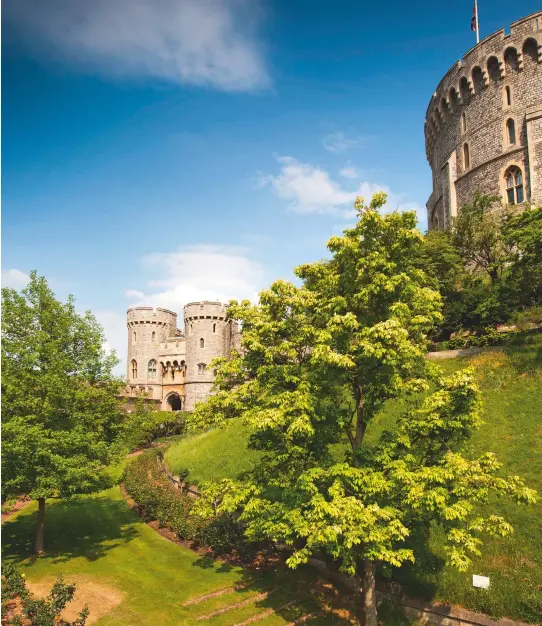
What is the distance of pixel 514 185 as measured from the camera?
126 feet

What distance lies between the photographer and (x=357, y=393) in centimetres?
1479

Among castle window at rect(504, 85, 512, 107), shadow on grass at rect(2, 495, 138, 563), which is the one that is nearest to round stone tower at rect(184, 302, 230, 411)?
shadow on grass at rect(2, 495, 138, 563)

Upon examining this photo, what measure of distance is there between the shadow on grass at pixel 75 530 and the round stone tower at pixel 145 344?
3521cm

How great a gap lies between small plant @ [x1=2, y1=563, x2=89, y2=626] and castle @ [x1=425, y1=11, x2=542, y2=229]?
3793 cm

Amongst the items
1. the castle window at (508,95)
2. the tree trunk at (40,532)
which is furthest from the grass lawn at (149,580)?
the castle window at (508,95)

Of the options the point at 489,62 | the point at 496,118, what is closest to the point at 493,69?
the point at 489,62

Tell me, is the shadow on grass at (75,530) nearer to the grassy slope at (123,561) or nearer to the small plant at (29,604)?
the grassy slope at (123,561)

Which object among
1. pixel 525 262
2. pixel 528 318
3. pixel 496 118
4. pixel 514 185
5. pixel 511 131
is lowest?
pixel 528 318

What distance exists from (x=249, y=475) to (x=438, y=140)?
43.8m

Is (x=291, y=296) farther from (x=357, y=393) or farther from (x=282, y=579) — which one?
(x=282, y=579)

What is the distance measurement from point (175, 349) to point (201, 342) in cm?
506

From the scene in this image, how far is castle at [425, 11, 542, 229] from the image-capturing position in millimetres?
37188

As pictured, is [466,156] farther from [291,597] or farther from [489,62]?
[291,597]

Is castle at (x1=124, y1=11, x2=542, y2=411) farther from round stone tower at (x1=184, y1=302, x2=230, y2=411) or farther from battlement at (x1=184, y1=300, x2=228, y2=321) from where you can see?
battlement at (x1=184, y1=300, x2=228, y2=321)
